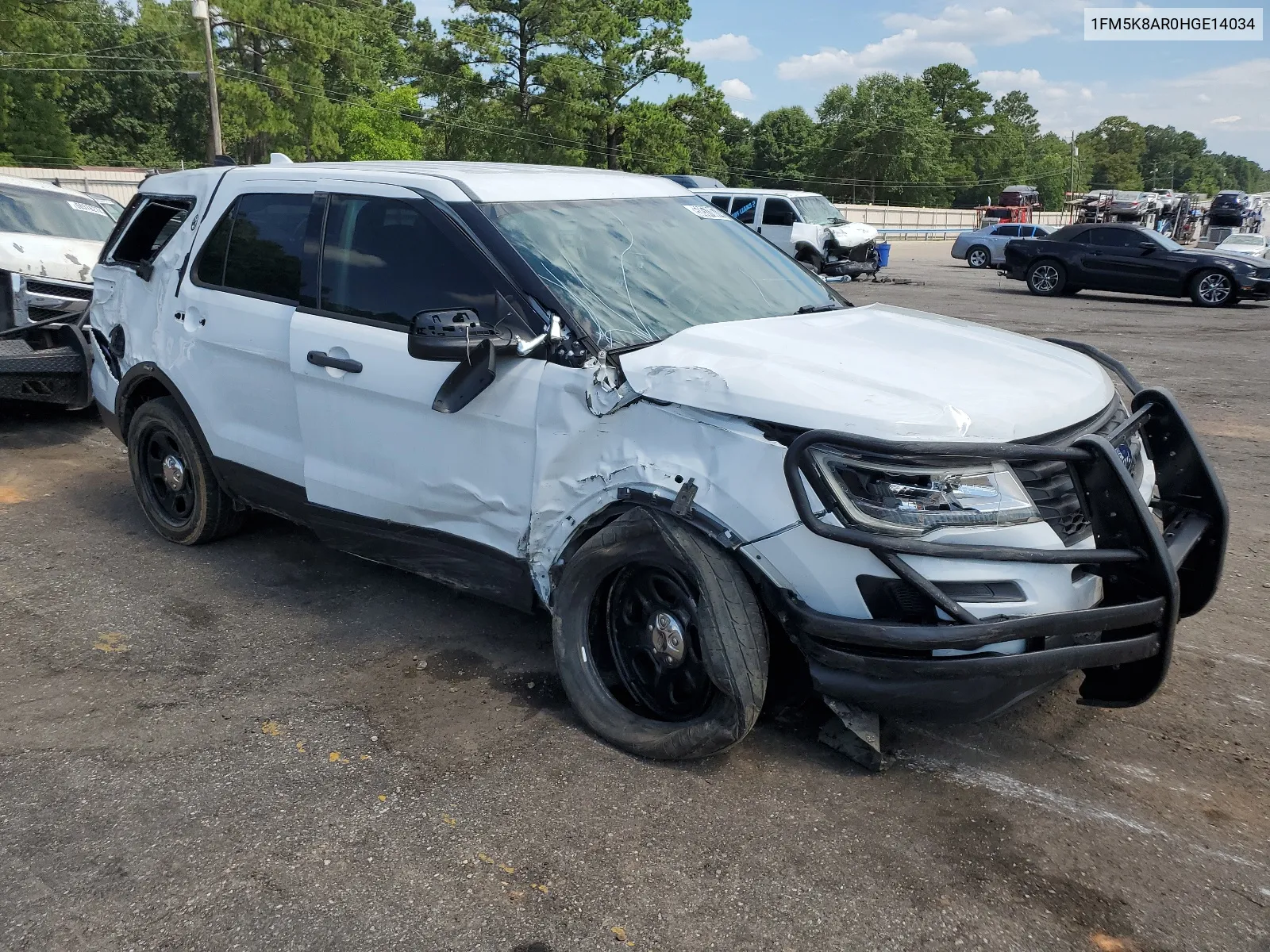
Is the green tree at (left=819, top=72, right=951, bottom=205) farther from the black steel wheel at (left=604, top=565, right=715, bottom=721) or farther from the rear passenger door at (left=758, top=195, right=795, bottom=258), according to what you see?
the black steel wheel at (left=604, top=565, right=715, bottom=721)

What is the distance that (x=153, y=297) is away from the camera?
5.00m

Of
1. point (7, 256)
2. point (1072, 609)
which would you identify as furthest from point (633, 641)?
point (7, 256)

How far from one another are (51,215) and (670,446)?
8.30 m

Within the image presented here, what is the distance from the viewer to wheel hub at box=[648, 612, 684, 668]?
3156 mm

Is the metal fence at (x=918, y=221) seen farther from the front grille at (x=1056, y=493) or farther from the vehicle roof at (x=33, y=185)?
the front grille at (x=1056, y=493)

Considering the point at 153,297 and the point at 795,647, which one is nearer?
the point at 795,647

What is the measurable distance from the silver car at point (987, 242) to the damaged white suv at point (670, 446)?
30.4 metres

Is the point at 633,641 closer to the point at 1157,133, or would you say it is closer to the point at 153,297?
the point at 153,297

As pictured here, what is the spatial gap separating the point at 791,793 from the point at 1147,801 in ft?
3.44

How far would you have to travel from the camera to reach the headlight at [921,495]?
2.72 m

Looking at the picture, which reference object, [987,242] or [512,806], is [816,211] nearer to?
[987,242]

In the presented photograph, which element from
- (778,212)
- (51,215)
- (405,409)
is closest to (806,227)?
(778,212)

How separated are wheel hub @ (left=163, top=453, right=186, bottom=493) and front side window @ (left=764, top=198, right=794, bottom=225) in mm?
19605

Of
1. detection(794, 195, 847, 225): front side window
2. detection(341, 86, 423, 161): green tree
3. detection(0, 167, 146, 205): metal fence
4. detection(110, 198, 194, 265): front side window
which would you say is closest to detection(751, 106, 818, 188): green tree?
detection(341, 86, 423, 161): green tree
